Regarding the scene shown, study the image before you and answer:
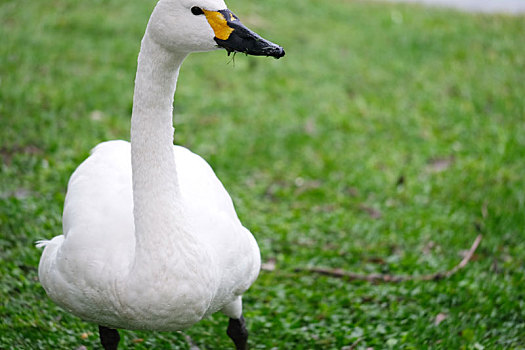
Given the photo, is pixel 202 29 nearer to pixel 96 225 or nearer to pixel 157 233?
pixel 157 233

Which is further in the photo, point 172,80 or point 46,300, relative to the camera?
point 46,300

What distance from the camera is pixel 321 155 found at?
6242 mm

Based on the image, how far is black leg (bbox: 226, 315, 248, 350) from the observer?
3.37 meters

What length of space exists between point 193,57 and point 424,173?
370 centimetres

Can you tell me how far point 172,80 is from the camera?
2.59m

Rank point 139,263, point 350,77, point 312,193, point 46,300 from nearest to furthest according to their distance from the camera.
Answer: point 139,263
point 46,300
point 312,193
point 350,77

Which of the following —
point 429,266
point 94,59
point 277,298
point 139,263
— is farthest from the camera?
point 94,59

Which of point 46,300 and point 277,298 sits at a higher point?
point 46,300

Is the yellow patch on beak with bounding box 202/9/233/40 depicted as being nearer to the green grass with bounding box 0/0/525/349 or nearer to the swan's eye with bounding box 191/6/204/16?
the swan's eye with bounding box 191/6/204/16

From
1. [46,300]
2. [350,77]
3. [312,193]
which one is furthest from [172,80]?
[350,77]

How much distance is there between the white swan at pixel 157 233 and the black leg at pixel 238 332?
19.3 inches

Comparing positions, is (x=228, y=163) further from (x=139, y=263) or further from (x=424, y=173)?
(x=139, y=263)

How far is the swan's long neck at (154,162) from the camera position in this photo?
2.55 metres

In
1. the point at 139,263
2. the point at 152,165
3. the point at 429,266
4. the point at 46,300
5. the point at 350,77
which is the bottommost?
the point at 350,77
